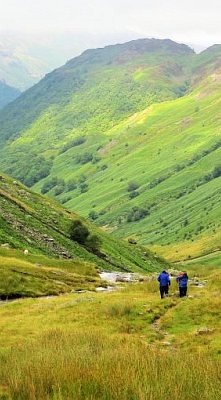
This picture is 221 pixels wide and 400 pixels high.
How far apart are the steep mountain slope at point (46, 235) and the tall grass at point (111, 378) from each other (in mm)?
66396

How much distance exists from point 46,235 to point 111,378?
79490 millimetres

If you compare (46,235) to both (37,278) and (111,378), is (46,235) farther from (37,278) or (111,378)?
(111,378)

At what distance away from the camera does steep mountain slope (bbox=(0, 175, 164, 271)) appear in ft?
283

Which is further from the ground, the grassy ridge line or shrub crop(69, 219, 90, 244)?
shrub crop(69, 219, 90, 244)

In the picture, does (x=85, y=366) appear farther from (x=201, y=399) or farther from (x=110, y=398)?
(x=201, y=399)

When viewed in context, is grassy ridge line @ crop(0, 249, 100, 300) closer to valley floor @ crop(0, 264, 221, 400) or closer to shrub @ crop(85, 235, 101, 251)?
valley floor @ crop(0, 264, 221, 400)

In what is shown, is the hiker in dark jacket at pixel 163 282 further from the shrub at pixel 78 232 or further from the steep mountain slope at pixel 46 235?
the shrub at pixel 78 232

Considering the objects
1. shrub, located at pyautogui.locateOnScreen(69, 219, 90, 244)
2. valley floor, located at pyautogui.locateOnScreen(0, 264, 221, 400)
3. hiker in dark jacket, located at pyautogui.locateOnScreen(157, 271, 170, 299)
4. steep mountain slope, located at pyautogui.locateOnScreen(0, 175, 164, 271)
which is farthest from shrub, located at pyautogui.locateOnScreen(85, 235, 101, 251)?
hiker in dark jacket, located at pyautogui.locateOnScreen(157, 271, 170, 299)

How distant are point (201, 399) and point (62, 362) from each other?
14.5 ft

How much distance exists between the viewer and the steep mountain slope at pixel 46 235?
283ft

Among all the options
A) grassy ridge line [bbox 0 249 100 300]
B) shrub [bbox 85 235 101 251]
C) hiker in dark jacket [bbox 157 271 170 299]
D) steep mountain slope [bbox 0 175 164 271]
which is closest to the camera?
hiker in dark jacket [bbox 157 271 170 299]

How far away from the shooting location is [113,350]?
19234 mm

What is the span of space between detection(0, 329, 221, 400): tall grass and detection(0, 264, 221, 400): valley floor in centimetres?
2

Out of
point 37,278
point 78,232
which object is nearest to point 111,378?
point 37,278
